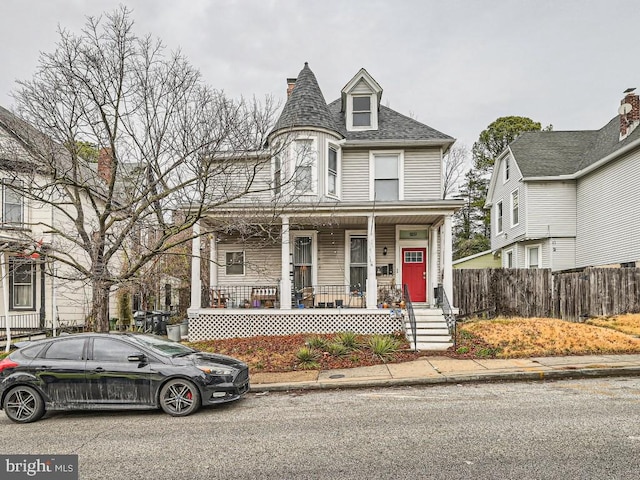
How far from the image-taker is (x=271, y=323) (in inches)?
553

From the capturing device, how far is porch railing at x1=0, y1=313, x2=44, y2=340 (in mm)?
16203

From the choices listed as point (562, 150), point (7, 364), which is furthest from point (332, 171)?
point (562, 150)

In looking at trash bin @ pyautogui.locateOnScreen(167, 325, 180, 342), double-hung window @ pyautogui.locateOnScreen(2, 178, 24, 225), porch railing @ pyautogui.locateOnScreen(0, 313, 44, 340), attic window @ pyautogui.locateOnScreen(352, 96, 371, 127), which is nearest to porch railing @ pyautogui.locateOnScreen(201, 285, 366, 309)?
trash bin @ pyautogui.locateOnScreen(167, 325, 180, 342)

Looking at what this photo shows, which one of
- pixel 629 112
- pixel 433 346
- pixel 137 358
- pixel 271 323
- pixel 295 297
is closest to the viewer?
pixel 137 358

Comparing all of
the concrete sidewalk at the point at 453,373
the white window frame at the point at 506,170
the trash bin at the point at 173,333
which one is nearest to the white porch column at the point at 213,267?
the trash bin at the point at 173,333

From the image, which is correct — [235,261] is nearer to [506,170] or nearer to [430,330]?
[430,330]

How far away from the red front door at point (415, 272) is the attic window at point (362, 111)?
17.1 feet

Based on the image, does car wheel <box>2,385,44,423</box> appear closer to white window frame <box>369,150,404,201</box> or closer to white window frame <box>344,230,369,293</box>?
white window frame <box>344,230,369,293</box>

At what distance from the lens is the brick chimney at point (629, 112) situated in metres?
18.1

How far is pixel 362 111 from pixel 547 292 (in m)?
9.66

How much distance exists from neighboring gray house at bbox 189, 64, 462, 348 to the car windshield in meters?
5.55

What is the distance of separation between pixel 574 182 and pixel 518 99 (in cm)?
1927

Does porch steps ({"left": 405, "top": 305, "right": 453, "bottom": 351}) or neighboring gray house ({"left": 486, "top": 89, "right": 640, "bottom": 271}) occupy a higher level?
neighboring gray house ({"left": 486, "top": 89, "right": 640, "bottom": 271})

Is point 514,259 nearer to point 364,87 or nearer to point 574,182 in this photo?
point 574,182
